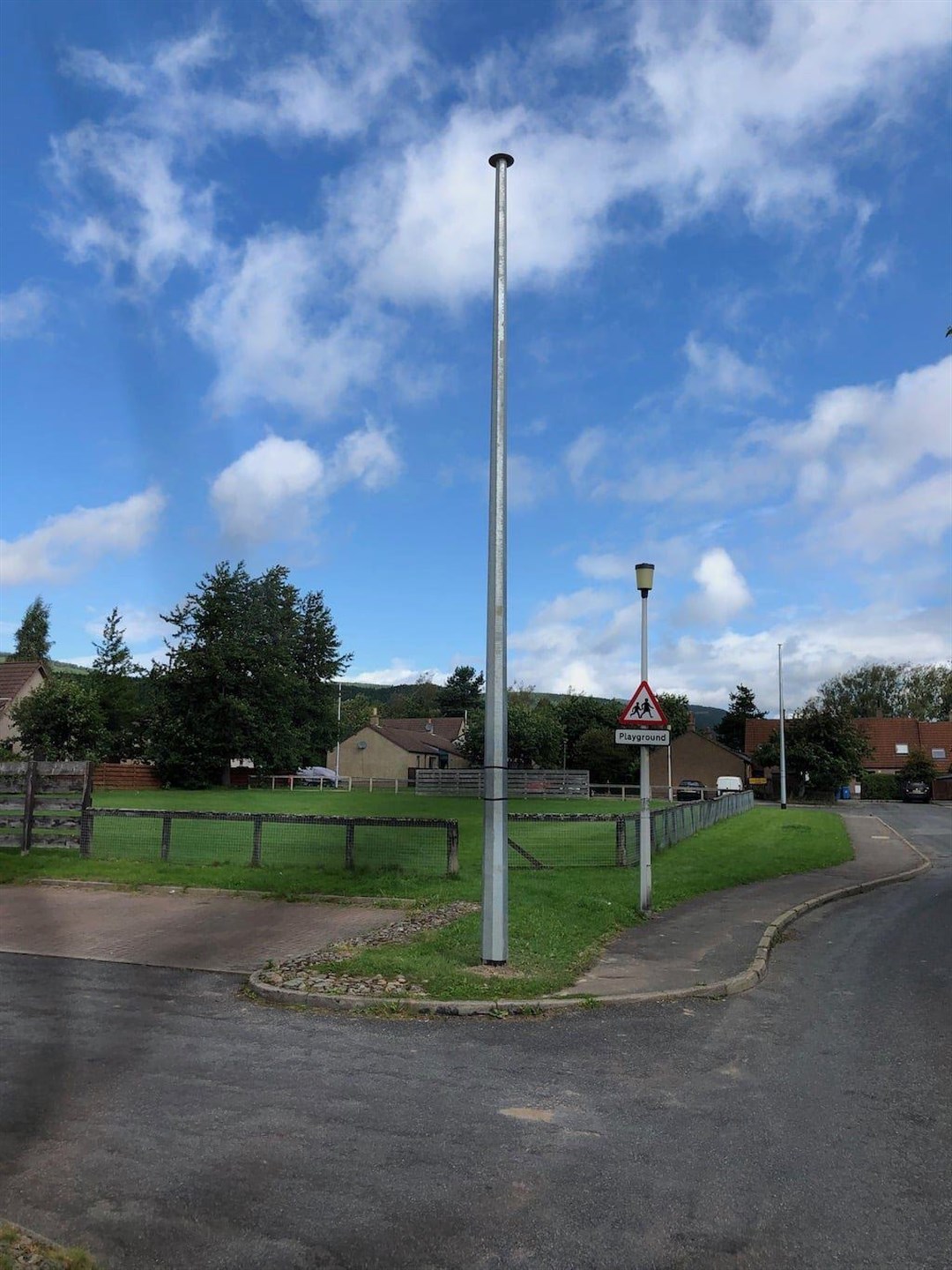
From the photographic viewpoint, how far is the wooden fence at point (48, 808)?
56.1 ft

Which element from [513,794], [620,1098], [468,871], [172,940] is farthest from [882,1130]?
[513,794]

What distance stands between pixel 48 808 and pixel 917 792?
59.0m

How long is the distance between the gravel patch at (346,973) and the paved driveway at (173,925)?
0.33 metres

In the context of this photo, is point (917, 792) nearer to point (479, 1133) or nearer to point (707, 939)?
point (707, 939)

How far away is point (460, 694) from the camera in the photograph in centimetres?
14225

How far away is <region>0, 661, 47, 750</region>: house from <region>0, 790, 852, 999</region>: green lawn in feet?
137

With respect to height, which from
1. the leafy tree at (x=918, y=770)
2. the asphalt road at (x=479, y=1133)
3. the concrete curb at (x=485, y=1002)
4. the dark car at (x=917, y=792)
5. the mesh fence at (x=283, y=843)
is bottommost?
the asphalt road at (x=479, y=1133)

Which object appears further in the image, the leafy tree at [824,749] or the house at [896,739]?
the house at [896,739]

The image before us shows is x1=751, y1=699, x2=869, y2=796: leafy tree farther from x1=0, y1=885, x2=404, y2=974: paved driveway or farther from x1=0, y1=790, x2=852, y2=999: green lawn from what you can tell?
x1=0, y1=885, x2=404, y2=974: paved driveway

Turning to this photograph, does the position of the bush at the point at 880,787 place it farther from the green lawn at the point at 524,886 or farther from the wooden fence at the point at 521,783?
the green lawn at the point at 524,886

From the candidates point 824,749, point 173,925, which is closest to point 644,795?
point 173,925

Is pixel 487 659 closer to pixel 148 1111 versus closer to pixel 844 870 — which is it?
pixel 148 1111

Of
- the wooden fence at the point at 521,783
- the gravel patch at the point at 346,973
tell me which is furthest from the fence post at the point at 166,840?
the wooden fence at the point at 521,783

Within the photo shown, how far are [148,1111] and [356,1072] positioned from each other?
1.32 metres
